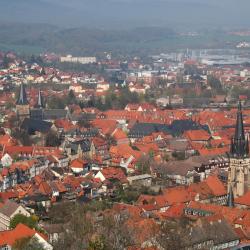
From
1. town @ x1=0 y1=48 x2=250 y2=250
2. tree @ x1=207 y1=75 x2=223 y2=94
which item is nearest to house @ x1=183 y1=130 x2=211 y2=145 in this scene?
town @ x1=0 y1=48 x2=250 y2=250

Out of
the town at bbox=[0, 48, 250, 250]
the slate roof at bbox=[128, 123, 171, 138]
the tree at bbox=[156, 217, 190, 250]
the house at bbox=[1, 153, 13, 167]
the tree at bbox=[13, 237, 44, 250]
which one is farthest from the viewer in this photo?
the slate roof at bbox=[128, 123, 171, 138]

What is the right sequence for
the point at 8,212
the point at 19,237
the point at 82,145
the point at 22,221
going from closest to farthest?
the point at 19,237
the point at 22,221
the point at 8,212
the point at 82,145

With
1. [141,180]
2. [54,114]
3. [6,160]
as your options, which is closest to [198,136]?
[141,180]

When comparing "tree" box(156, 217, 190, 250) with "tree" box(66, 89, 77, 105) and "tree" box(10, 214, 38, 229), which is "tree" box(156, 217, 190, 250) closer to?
"tree" box(10, 214, 38, 229)

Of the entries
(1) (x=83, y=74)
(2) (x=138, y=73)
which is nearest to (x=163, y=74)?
(2) (x=138, y=73)

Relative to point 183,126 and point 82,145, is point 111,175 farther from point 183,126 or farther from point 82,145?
point 183,126

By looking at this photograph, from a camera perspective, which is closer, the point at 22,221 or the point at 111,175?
the point at 22,221
